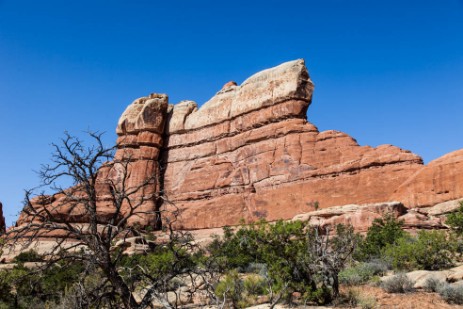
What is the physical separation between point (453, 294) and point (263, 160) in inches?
1522

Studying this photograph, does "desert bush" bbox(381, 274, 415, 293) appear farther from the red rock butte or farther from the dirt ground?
the red rock butte

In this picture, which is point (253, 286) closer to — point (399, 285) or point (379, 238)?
point (399, 285)

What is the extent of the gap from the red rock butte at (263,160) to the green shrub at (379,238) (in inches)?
324

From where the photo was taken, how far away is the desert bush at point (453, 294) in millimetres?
12503

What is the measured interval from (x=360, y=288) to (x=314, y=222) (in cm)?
2271

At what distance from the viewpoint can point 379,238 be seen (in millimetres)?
28750

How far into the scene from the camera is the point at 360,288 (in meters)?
15.5

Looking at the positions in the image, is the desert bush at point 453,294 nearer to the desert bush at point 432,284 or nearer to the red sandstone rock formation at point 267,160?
the desert bush at point 432,284

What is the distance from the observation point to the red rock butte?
136 ft

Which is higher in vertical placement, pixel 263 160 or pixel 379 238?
pixel 263 160

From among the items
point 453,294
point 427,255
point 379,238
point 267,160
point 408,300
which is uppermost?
point 267,160

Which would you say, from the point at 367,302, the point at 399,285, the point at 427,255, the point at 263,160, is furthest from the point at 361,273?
the point at 263,160

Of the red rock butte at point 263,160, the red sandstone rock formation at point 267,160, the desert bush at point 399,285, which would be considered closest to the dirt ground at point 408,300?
the desert bush at point 399,285

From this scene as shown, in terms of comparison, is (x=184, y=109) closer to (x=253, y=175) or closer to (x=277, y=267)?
(x=253, y=175)
